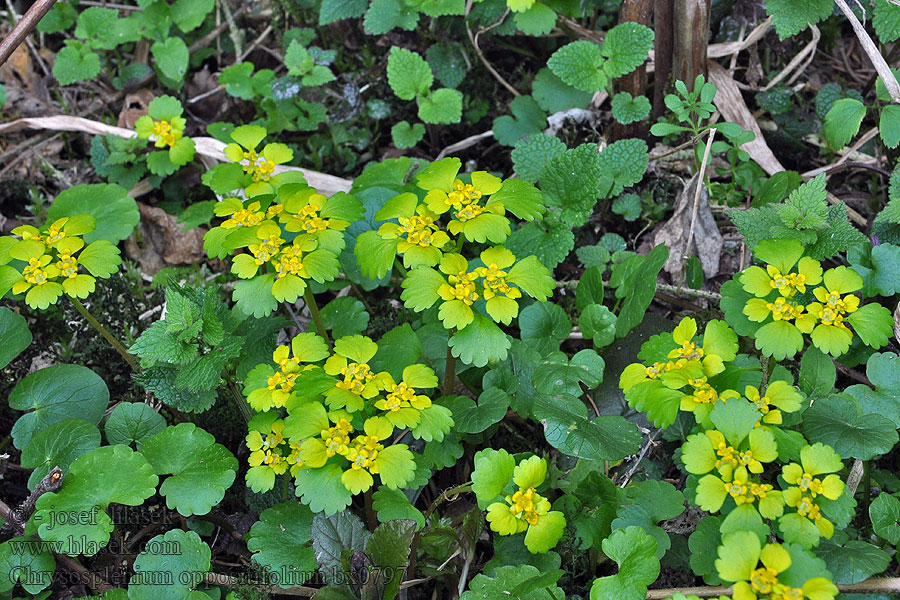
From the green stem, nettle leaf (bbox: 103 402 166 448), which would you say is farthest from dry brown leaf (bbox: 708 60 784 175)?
nettle leaf (bbox: 103 402 166 448)

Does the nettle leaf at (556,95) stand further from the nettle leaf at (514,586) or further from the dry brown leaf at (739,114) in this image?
the nettle leaf at (514,586)

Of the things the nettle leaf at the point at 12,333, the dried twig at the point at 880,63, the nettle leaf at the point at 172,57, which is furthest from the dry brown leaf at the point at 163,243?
the dried twig at the point at 880,63

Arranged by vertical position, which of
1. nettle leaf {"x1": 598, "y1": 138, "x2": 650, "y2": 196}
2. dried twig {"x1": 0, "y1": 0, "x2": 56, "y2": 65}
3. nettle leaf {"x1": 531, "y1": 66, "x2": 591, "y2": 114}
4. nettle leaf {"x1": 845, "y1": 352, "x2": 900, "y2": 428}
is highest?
dried twig {"x1": 0, "y1": 0, "x2": 56, "y2": 65}

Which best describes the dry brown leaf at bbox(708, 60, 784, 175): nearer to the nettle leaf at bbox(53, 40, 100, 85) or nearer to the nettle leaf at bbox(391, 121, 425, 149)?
the nettle leaf at bbox(391, 121, 425, 149)

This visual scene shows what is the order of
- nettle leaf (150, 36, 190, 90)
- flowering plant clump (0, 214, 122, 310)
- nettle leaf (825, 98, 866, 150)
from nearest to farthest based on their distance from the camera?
1. flowering plant clump (0, 214, 122, 310)
2. nettle leaf (825, 98, 866, 150)
3. nettle leaf (150, 36, 190, 90)

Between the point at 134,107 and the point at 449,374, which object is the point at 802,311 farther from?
the point at 134,107

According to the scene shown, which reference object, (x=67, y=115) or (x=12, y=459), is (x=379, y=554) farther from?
(x=67, y=115)

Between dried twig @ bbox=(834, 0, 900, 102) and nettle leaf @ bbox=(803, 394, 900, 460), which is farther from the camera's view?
dried twig @ bbox=(834, 0, 900, 102)

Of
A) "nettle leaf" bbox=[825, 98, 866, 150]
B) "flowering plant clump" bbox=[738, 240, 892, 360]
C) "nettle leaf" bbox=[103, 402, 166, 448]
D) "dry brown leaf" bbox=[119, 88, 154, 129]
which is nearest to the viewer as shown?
"flowering plant clump" bbox=[738, 240, 892, 360]
